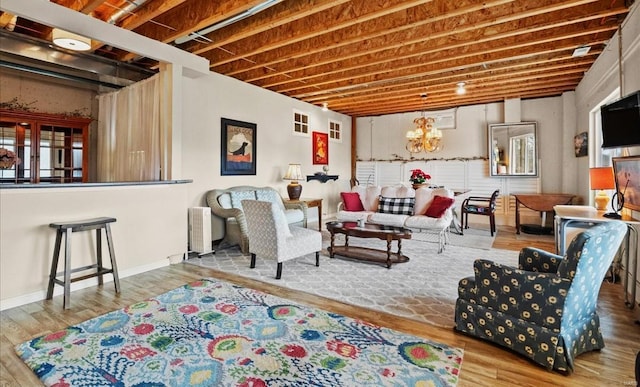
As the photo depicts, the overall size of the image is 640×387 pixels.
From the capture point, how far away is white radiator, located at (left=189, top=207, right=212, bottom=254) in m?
4.38

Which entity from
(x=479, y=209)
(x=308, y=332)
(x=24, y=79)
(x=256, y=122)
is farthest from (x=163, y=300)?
(x=479, y=209)

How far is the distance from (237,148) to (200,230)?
1790 mm

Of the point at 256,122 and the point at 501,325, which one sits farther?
the point at 256,122

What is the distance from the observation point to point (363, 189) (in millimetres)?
6168

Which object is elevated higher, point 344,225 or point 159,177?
point 159,177

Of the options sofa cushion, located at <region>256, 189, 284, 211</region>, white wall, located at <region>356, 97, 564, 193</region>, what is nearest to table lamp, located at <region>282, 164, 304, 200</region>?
sofa cushion, located at <region>256, 189, 284, 211</region>

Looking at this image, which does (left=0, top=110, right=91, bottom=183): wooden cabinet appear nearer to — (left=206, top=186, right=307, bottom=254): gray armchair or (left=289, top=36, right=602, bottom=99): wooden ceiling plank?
(left=206, top=186, right=307, bottom=254): gray armchair

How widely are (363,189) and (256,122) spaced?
7.82ft

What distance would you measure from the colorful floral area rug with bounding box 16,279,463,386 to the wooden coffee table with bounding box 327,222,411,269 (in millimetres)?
1560

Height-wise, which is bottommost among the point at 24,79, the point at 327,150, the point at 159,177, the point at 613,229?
the point at 613,229

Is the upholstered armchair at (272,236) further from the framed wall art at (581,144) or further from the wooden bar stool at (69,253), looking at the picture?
the framed wall art at (581,144)

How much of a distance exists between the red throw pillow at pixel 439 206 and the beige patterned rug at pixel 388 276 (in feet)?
1.76

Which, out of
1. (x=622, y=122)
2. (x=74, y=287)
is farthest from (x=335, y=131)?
(x=74, y=287)

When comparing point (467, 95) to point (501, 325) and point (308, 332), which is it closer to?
point (501, 325)
